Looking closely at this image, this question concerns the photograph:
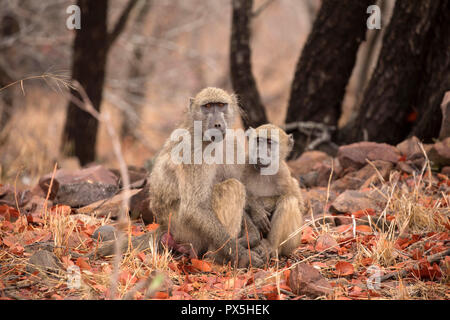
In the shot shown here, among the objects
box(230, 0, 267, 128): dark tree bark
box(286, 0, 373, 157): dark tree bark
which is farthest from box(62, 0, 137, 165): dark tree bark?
box(286, 0, 373, 157): dark tree bark

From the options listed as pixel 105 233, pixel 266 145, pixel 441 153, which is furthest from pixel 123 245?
pixel 441 153

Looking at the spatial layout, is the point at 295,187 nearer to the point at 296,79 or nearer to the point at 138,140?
the point at 296,79

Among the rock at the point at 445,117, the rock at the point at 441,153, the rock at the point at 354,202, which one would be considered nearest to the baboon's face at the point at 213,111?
the rock at the point at 354,202

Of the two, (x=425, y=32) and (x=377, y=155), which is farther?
(x=425, y=32)

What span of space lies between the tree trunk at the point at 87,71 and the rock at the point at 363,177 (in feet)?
12.1

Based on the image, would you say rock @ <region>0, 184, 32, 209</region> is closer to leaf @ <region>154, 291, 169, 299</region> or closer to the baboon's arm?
the baboon's arm

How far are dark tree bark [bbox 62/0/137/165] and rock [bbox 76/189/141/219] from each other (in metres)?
2.83

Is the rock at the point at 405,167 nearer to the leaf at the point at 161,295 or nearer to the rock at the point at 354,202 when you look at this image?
the rock at the point at 354,202

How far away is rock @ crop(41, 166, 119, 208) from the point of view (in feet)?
14.4

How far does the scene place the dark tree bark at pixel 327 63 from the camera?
5.68 m

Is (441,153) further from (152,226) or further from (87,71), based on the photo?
(87,71)
